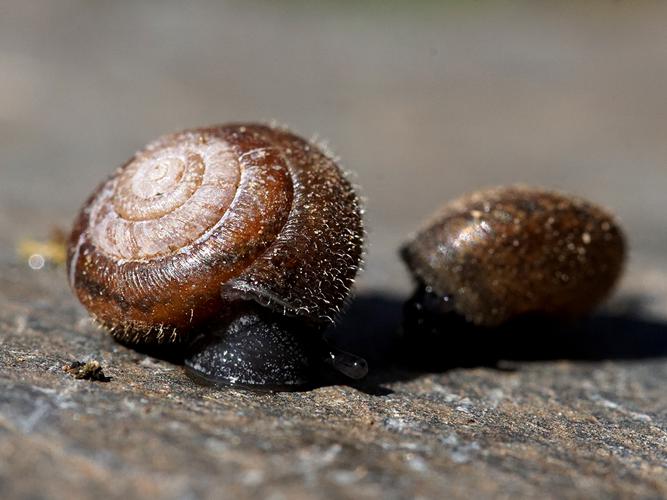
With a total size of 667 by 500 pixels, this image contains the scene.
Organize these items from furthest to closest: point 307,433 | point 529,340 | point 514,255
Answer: point 529,340, point 514,255, point 307,433

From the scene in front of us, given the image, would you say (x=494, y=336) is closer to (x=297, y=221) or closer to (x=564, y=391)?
(x=564, y=391)

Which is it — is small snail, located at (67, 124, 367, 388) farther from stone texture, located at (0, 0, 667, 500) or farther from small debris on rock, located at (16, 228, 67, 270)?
small debris on rock, located at (16, 228, 67, 270)

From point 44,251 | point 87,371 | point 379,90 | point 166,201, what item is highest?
point 379,90

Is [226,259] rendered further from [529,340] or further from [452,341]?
[529,340]

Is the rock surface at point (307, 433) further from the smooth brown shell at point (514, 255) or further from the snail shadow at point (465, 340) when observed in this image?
the smooth brown shell at point (514, 255)

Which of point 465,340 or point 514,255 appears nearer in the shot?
point 514,255

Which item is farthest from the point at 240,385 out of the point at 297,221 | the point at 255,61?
the point at 255,61

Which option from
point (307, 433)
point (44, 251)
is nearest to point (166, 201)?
point (307, 433)

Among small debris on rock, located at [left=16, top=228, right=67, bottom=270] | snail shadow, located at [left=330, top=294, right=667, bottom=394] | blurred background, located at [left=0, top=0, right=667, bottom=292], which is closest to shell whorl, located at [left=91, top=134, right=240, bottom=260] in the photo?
snail shadow, located at [left=330, top=294, right=667, bottom=394]
